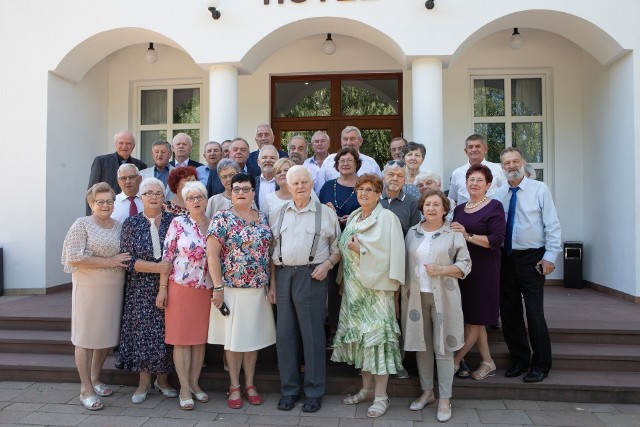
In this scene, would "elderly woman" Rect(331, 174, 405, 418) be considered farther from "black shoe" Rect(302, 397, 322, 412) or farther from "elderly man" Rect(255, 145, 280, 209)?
"elderly man" Rect(255, 145, 280, 209)

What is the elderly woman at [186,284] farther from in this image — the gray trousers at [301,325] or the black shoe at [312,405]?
the black shoe at [312,405]

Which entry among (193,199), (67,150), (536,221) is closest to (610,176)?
(536,221)

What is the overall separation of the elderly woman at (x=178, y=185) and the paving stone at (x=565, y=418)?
3099 millimetres

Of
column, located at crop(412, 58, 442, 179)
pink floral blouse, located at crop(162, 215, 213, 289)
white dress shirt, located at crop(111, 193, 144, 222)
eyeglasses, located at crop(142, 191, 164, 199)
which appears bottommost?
pink floral blouse, located at crop(162, 215, 213, 289)

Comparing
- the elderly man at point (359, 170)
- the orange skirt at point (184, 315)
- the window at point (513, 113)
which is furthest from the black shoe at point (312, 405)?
the window at point (513, 113)

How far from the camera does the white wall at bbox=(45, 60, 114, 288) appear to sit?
7188mm

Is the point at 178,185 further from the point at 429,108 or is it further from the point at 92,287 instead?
the point at 429,108

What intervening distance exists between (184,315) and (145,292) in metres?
0.38

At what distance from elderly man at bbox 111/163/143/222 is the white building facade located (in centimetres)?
235

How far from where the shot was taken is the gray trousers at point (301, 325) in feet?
12.6

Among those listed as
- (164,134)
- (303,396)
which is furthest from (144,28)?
(303,396)

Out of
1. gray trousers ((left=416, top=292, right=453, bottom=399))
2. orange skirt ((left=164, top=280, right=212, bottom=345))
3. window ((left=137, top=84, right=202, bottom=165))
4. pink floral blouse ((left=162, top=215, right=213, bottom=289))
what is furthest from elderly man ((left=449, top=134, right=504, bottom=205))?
window ((left=137, top=84, right=202, bottom=165))

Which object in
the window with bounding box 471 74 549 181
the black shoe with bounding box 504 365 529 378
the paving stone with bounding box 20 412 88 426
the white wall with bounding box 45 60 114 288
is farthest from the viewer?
the window with bounding box 471 74 549 181

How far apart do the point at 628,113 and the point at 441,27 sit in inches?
101
